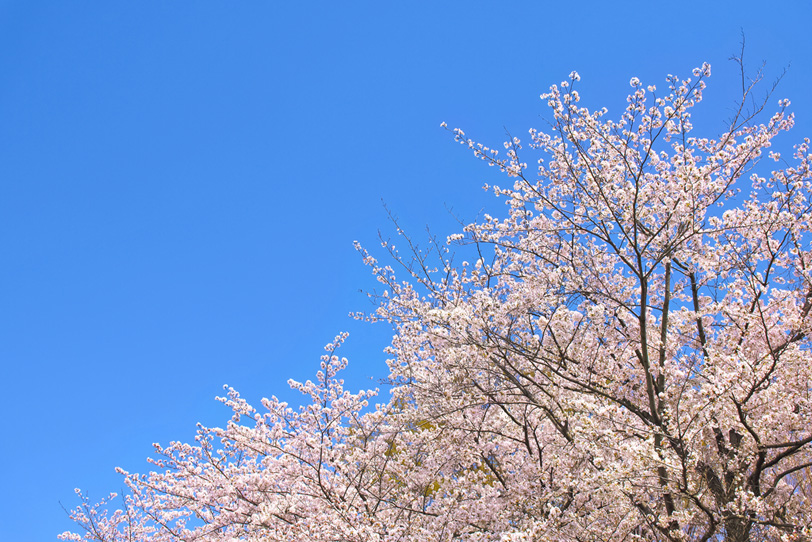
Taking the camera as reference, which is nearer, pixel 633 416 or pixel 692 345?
pixel 633 416

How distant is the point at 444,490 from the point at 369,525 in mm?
1708

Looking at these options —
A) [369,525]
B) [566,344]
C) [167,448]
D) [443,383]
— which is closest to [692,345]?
[566,344]

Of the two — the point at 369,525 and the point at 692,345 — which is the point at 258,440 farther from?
Result: the point at 692,345

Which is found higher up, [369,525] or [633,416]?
[633,416]

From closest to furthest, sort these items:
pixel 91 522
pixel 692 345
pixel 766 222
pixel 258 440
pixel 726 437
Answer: pixel 766 222
pixel 726 437
pixel 692 345
pixel 258 440
pixel 91 522

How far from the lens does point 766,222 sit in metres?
7.54

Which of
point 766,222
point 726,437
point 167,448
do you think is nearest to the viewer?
point 766,222

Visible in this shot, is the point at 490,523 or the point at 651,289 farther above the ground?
the point at 651,289

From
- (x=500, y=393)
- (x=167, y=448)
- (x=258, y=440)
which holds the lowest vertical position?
(x=500, y=393)

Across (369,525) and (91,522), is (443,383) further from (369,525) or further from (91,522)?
(91,522)

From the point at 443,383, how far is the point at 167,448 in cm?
616

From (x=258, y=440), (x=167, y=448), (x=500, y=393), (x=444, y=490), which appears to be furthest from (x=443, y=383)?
(x=167, y=448)

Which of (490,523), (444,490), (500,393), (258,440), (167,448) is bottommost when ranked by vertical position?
(490,523)

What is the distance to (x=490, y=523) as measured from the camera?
856 cm
